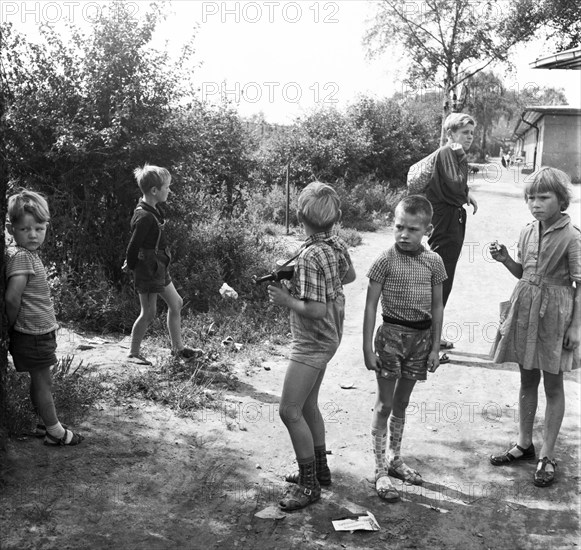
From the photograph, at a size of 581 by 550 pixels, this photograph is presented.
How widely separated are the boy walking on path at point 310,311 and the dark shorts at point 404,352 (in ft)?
1.17

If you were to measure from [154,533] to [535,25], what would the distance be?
3126 centimetres

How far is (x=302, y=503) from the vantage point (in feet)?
11.8

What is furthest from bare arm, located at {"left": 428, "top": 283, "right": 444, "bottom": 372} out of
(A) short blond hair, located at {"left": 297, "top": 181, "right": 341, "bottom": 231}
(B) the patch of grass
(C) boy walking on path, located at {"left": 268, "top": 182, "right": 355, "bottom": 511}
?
(B) the patch of grass

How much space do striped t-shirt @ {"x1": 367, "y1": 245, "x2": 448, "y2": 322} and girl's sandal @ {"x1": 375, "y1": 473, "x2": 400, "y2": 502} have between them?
3.12ft

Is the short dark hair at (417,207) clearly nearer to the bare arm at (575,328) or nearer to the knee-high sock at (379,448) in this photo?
the bare arm at (575,328)

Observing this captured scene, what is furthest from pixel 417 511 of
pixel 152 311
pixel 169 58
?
pixel 169 58

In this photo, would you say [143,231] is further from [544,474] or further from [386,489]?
[544,474]

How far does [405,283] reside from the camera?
12.6 ft

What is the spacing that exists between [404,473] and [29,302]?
2.50 metres

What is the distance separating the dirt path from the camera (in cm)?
334

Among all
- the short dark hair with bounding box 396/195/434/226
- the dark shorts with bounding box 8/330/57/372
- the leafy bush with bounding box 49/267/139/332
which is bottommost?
the leafy bush with bounding box 49/267/139/332

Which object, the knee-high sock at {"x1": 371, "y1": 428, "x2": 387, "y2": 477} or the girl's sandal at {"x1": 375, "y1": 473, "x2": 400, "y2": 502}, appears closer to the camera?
the girl's sandal at {"x1": 375, "y1": 473, "x2": 400, "y2": 502}

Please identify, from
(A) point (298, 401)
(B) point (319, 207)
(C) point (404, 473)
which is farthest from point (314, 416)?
(B) point (319, 207)

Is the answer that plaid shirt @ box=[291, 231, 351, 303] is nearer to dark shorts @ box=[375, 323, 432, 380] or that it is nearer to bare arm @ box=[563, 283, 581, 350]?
dark shorts @ box=[375, 323, 432, 380]
